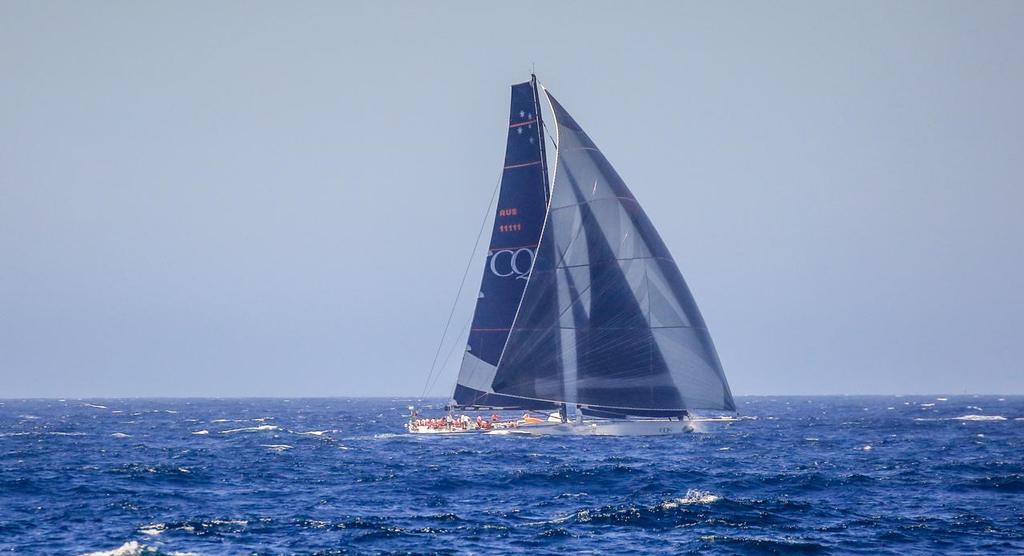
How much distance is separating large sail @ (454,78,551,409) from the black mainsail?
3920 millimetres

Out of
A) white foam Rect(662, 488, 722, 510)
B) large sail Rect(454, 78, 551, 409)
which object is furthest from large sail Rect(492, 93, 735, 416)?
white foam Rect(662, 488, 722, 510)

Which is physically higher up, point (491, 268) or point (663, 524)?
point (491, 268)

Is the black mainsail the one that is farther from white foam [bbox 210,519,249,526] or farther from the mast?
white foam [bbox 210,519,249,526]

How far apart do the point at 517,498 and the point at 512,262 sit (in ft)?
103

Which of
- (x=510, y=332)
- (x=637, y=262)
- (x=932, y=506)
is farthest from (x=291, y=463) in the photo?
(x=932, y=506)

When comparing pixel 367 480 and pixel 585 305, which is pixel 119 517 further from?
pixel 585 305

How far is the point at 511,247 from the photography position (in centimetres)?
7312

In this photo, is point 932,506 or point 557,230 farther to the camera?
point 557,230

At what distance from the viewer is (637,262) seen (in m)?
66.3

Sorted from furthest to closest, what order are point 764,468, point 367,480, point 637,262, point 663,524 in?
point 637,262
point 764,468
point 367,480
point 663,524

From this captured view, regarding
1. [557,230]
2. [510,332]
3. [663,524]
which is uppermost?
[557,230]

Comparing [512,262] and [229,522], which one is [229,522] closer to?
[229,522]

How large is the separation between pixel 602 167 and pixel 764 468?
68.8ft

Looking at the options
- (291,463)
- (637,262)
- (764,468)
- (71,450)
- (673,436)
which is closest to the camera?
(764,468)
